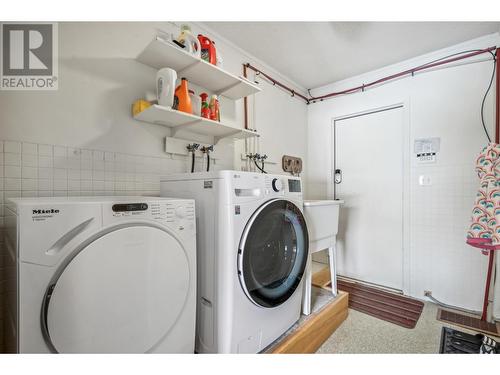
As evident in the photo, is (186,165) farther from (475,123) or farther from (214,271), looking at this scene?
(475,123)

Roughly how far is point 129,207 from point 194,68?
44.7 inches

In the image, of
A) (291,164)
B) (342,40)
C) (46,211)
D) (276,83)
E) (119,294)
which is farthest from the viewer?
(291,164)

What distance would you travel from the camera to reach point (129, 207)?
2.85 ft

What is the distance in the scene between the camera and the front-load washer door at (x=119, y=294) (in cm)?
74

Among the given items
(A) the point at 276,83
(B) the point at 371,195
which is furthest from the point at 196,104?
(B) the point at 371,195

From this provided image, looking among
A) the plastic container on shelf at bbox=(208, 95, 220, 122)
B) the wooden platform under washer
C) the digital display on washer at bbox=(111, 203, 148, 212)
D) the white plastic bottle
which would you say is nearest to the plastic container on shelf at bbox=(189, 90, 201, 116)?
the plastic container on shelf at bbox=(208, 95, 220, 122)

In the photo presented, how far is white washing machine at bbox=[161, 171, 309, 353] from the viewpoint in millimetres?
1114

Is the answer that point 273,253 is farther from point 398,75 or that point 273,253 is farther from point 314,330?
point 398,75

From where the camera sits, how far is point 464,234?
203 centimetres

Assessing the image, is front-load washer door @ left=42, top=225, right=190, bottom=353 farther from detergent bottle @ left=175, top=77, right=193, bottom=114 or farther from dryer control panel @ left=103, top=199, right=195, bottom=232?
detergent bottle @ left=175, top=77, right=193, bottom=114

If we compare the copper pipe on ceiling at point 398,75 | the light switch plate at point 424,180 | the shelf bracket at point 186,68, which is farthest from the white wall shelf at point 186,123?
the light switch plate at point 424,180

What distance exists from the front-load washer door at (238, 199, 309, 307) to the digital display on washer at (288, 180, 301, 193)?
0.11 m

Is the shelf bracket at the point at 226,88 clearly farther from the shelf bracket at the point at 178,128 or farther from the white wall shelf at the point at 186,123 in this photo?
the shelf bracket at the point at 178,128

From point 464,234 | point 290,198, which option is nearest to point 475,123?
point 464,234
